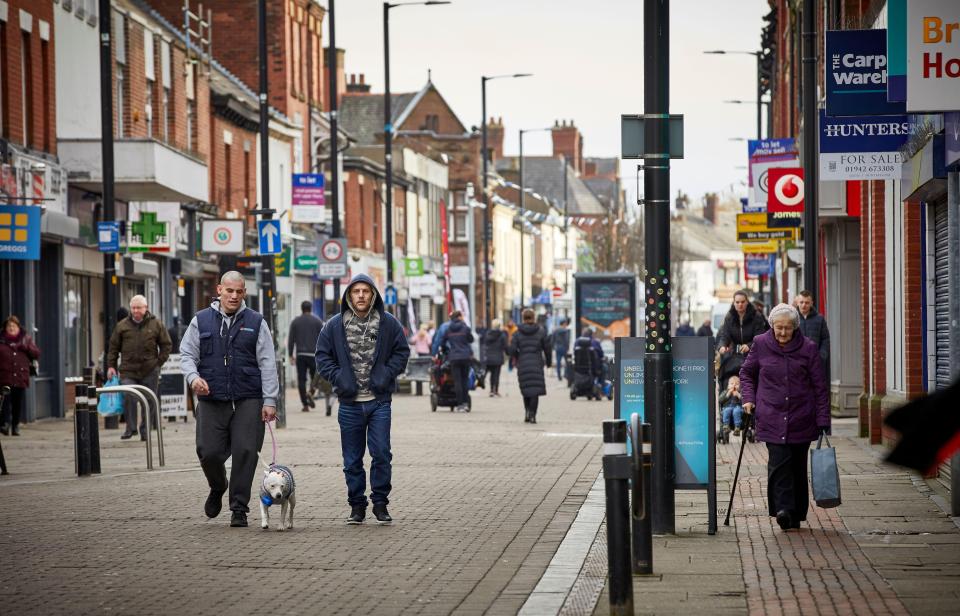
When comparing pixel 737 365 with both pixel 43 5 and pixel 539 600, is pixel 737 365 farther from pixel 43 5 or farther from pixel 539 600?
pixel 43 5

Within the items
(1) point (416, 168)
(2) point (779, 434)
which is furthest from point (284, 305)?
(2) point (779, 434)

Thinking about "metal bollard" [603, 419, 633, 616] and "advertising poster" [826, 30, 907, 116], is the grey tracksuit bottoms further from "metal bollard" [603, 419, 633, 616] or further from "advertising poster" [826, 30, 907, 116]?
"advertising poster" [826, 30, 907, 116]

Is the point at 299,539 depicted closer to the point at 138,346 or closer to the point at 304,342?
the point at 138,346

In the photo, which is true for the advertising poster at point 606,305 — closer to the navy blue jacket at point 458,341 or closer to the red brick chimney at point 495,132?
the navy blue jacket at point 458,341

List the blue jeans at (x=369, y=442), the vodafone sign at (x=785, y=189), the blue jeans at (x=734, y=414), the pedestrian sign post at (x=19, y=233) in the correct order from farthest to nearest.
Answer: the vodafone sign at (x=785, y=189) < the pedestrian sign post at (x=19, y=233) < the blue jeans at (x=734, y=414) < the blue jeans at (x=369, y=442)

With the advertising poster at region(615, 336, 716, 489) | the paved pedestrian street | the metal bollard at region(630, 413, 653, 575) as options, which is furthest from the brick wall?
the metal bollard at region(630, 413, 653, 575)

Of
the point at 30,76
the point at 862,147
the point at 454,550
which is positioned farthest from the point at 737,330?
the point at 30,76

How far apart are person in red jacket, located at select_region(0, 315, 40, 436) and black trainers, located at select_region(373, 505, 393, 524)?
42.6 ft

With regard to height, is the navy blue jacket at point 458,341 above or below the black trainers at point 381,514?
above

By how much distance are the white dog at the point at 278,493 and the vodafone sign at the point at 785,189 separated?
606 inches

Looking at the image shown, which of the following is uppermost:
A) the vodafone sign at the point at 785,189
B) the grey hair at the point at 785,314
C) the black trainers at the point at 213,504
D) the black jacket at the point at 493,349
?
the vodafone sign at the point at 785,189

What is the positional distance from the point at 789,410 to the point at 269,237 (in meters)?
18.2

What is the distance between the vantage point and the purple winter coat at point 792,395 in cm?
1218

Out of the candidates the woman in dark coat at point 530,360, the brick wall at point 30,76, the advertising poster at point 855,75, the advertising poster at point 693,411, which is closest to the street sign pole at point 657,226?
the advertising poster at point 693,411
